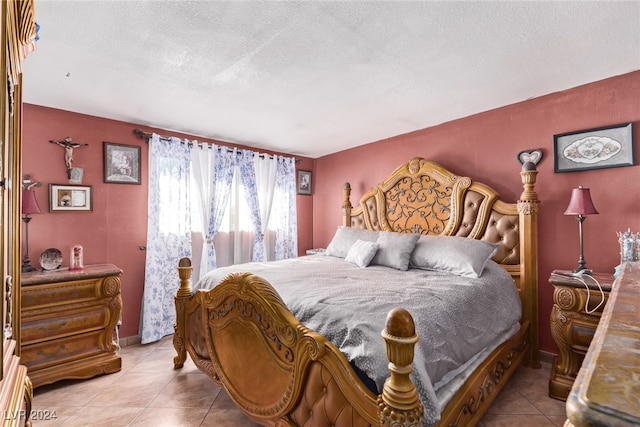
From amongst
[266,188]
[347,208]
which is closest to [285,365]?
[347,208]

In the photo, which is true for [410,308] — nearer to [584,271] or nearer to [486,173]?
[584,271]

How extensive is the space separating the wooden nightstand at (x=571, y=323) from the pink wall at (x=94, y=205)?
12.8 feet

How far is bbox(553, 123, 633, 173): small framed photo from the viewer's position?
2357 mm

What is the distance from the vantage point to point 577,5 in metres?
1.58

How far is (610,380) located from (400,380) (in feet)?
2.70

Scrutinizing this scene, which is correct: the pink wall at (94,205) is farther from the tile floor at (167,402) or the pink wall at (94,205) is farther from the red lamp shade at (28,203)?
the tile floor at (167,402)

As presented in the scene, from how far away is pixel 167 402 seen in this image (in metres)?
2.22

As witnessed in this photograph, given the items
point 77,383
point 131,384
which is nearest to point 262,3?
point 131,384

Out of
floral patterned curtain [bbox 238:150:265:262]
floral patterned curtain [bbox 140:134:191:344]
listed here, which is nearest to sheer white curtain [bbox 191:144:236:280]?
floral patterned curtain [bbox 140:134:191:344]

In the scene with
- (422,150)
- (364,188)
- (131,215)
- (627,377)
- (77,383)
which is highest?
(422,150)

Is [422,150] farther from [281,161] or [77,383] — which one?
[77,383]

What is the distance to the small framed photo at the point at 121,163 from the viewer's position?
10.6 ft

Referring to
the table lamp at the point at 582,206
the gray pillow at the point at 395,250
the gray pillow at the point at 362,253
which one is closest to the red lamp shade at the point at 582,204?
the table lamp at the point at 582,206

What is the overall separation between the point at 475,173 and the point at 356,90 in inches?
62.0
